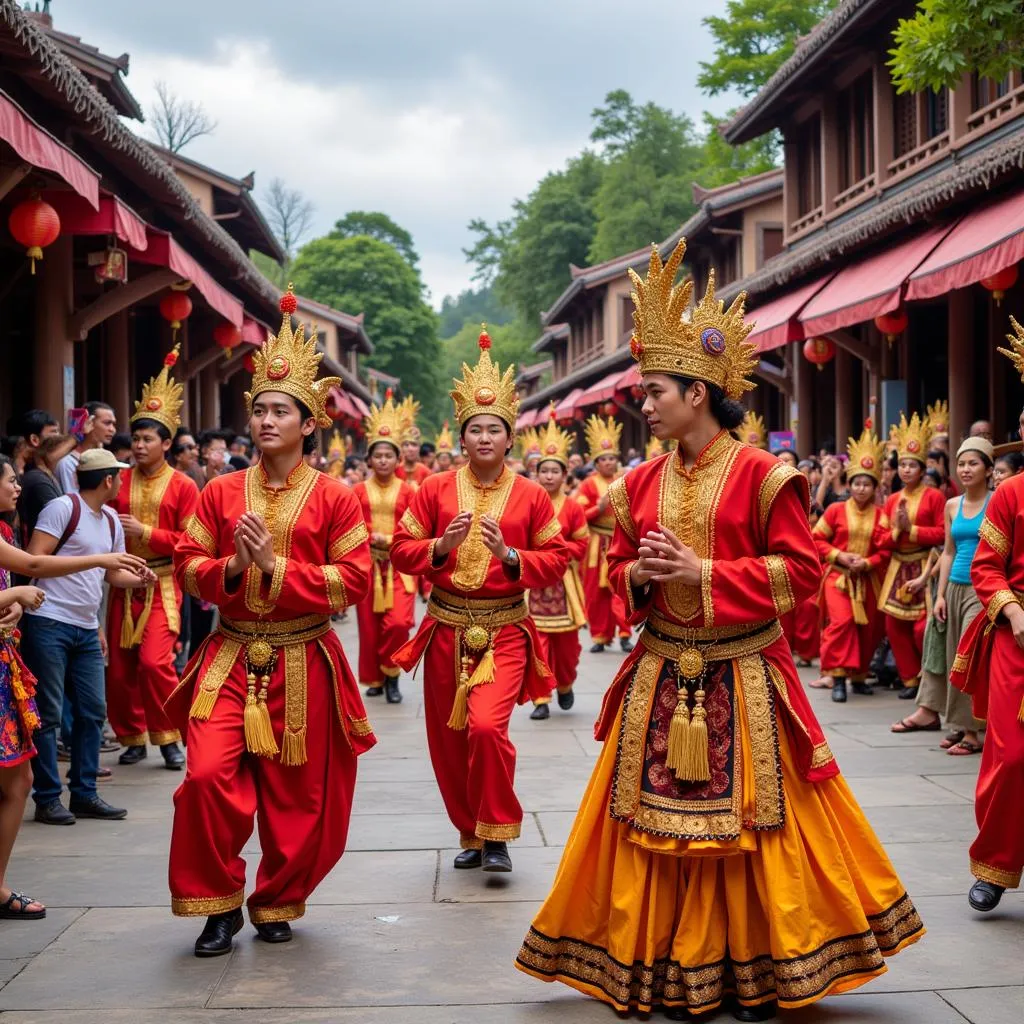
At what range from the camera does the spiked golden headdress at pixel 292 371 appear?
531 cm

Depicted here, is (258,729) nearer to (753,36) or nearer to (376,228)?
(753,36)

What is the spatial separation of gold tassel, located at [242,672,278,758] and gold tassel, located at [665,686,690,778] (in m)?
1.48

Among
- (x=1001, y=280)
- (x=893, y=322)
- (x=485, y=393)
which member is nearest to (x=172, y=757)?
(x=485, y=393)

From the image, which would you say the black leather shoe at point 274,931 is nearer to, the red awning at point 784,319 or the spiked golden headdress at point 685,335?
the spiked golden headdress at point 685,335

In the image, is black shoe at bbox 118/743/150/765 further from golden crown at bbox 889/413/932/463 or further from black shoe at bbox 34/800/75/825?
golden crown at bbox 889/413/932/463

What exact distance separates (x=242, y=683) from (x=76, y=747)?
2.32m

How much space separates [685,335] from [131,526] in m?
4.44

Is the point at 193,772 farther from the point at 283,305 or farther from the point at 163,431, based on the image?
the point at 163,431

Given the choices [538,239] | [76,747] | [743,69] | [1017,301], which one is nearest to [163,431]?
[76,747]

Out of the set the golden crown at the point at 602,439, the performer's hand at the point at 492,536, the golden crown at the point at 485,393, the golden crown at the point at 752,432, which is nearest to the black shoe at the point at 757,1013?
the performer's hand at the point at 492,536

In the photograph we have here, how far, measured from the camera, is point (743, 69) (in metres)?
34.2

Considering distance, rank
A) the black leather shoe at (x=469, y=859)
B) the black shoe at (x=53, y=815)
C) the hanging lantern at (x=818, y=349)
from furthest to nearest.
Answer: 1. the hanging lantern at (x=818, y=349)
2. the black shoe at (x=53, y=815)
3. the black leather shoe at (x=469, y=859)

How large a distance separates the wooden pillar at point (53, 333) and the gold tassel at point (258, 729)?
663 centimetres

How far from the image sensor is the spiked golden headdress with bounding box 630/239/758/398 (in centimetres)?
449
